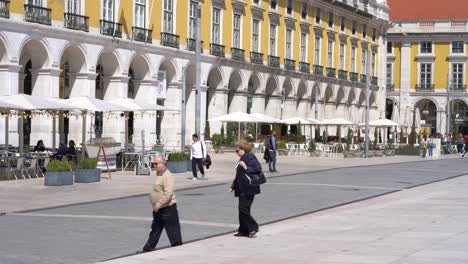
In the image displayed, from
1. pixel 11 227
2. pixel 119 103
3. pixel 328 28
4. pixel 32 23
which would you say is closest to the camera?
pixel 11 227

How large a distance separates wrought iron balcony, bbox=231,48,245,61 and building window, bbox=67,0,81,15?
17273 millimetres

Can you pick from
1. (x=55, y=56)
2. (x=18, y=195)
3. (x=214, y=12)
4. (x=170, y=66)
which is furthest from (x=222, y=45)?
(x=18, y=195)

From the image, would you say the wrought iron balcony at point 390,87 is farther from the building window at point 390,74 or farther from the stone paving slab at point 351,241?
the stone paving slab at point 351,241

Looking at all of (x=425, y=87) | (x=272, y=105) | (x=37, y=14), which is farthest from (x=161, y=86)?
(x=425, y=87)

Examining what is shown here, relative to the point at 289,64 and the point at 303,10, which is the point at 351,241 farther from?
the point at 303,10

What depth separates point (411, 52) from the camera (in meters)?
102

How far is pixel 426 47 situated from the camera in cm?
10094

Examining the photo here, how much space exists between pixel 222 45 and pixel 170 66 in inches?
239

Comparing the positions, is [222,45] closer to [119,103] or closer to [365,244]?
[119,103]

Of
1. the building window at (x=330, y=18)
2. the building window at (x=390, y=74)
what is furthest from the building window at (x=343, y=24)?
the building window at (x=390, y=74)

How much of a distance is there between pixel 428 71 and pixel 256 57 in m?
42.4

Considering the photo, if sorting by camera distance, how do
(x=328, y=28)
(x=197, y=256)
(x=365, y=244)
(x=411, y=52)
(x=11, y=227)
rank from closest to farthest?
(x=197, y=256)
(x=365, y=244)
(x=11, y=227)
(x=328, y=28)
(x=411, y=52)

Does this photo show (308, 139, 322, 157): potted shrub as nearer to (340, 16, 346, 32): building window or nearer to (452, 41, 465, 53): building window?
(340, 16, 346, 32): building window

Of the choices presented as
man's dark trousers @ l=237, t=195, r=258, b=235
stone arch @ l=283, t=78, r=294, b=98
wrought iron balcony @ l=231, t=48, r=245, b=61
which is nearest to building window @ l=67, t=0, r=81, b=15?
wrought iron balcony @ l=231, t=48, r=245, b=61
